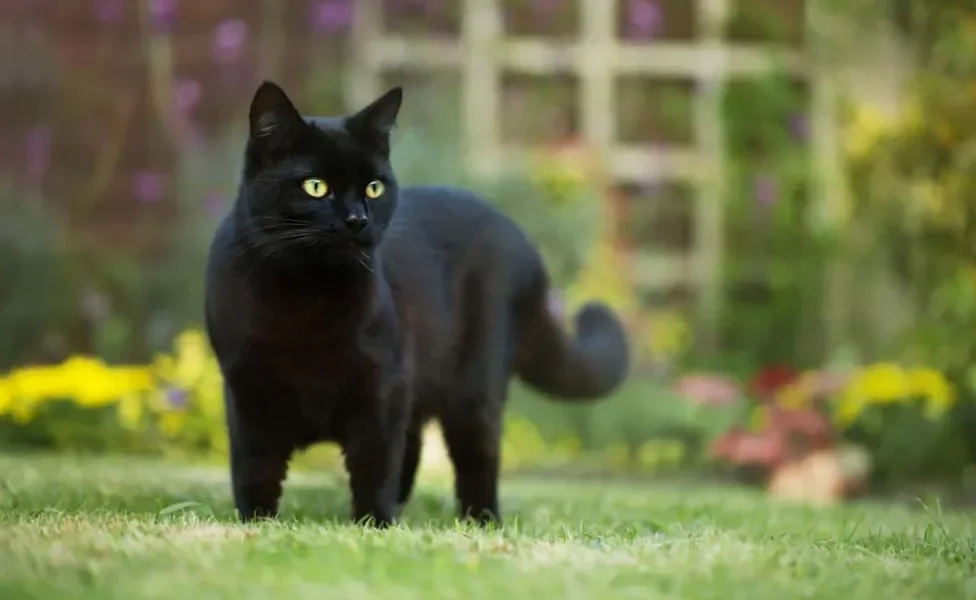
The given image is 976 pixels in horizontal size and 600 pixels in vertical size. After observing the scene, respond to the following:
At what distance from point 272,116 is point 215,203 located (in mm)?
2570

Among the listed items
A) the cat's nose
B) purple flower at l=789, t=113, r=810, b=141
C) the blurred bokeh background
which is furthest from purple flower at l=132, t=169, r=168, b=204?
the cat's nose

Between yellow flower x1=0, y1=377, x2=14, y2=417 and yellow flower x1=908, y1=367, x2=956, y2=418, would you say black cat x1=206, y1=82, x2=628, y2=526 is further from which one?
yellow flower x1=908, y1=367, x2=956, y2=418

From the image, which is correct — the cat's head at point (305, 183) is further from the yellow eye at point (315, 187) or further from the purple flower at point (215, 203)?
the purple flower at point (215, 203)

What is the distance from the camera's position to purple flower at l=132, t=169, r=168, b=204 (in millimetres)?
4441

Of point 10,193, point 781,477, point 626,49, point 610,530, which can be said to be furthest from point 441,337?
point 626,49

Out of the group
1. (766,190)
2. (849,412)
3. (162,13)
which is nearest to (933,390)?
(849,412)

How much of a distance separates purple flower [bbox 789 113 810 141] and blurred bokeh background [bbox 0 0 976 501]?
0.06ft

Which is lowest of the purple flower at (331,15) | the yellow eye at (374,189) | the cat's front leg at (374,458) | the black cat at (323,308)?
the cat's front leg at (374,458)

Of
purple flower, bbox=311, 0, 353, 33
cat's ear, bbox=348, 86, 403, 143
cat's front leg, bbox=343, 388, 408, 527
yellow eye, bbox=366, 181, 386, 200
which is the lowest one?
cat's front leg, bbox=343, 388, 408, 527

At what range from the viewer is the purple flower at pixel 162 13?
15.0 feet

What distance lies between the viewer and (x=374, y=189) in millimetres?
1878

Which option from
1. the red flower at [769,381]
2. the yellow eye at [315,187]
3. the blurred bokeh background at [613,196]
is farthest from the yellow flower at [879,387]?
the yellow eye at [315,187]

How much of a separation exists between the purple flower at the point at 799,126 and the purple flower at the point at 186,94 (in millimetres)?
2562

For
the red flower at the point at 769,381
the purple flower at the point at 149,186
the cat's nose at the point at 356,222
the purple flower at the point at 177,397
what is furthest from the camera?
the purple flower at the point at 149,186
